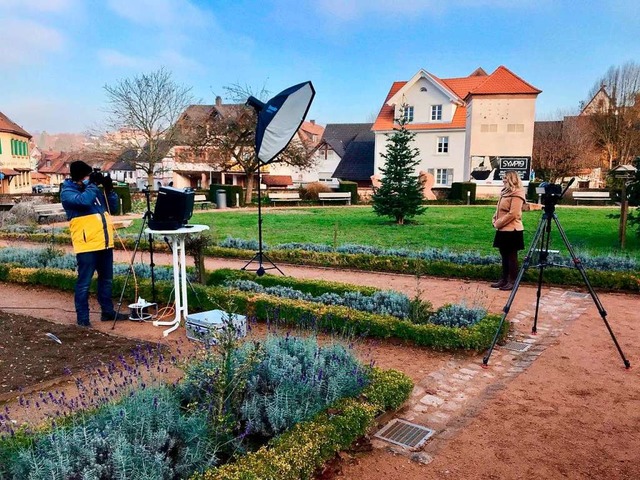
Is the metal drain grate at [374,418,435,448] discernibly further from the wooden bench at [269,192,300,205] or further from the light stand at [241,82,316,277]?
the wooden bench at [269,192,300,205]

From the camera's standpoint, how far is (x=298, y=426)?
2869mm

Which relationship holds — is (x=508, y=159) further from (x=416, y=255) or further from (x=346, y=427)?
(x=346, y=427)

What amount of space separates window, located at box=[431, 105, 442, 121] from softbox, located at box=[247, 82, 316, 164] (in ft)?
97.6

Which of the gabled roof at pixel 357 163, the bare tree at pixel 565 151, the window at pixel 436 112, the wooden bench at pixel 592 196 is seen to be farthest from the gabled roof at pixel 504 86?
the gabled roof at pixel 357 163

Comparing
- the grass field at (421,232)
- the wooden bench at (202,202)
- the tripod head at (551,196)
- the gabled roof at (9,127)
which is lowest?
the grass field at (421,232)

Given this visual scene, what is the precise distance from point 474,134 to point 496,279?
2685 centimetres

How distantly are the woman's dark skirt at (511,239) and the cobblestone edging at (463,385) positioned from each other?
1.59 meters

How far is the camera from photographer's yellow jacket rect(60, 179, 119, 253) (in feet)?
17.6

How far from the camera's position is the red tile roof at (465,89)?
3203cm

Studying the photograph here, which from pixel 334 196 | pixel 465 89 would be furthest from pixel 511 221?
pixel 465 89

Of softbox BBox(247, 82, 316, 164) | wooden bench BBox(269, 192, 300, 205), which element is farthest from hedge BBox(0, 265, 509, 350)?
wooden bench BBox(269, 192, 300, 205)

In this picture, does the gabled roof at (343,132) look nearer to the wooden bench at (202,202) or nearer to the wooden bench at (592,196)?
the wooden bench at (202,202)

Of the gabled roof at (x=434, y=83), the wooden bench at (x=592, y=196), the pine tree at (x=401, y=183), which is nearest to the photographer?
the pine tree at (x=401, y=183)

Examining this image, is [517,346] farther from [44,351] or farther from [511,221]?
[44,351]
